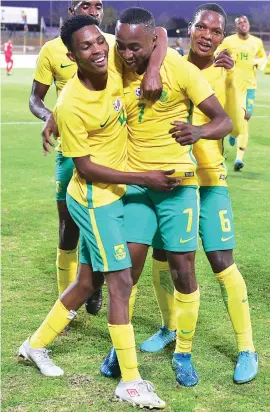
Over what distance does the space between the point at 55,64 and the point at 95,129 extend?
150cm

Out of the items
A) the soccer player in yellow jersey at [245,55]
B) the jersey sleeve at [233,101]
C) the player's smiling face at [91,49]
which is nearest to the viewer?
the player's smiling face at [91,49]

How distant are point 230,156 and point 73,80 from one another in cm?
1037

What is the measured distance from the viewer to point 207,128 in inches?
173

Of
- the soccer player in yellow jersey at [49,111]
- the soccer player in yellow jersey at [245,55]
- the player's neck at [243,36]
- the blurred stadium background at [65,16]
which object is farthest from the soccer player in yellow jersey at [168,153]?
the blurred stadium background at [65,16]

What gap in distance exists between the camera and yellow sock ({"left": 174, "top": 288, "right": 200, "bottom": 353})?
479 cm

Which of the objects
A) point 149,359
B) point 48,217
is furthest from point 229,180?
point 149,359

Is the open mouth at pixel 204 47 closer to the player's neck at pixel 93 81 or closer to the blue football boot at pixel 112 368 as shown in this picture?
the player's neck at pixel 93 81

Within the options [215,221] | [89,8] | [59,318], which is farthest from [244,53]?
[59,318]

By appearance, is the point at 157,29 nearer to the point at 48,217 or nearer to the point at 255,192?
the point at 48,217

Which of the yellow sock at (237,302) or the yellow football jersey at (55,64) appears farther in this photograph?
the yellow football jersey at (55,64)

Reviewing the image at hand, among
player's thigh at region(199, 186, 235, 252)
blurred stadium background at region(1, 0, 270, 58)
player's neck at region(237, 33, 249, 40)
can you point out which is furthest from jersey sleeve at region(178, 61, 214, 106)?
blurred stadium background at region(1, 0, 270, 58)

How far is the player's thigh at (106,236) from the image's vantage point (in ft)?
14.8

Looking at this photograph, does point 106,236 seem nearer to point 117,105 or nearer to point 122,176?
point 122,176

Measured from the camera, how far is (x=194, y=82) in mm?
4398
